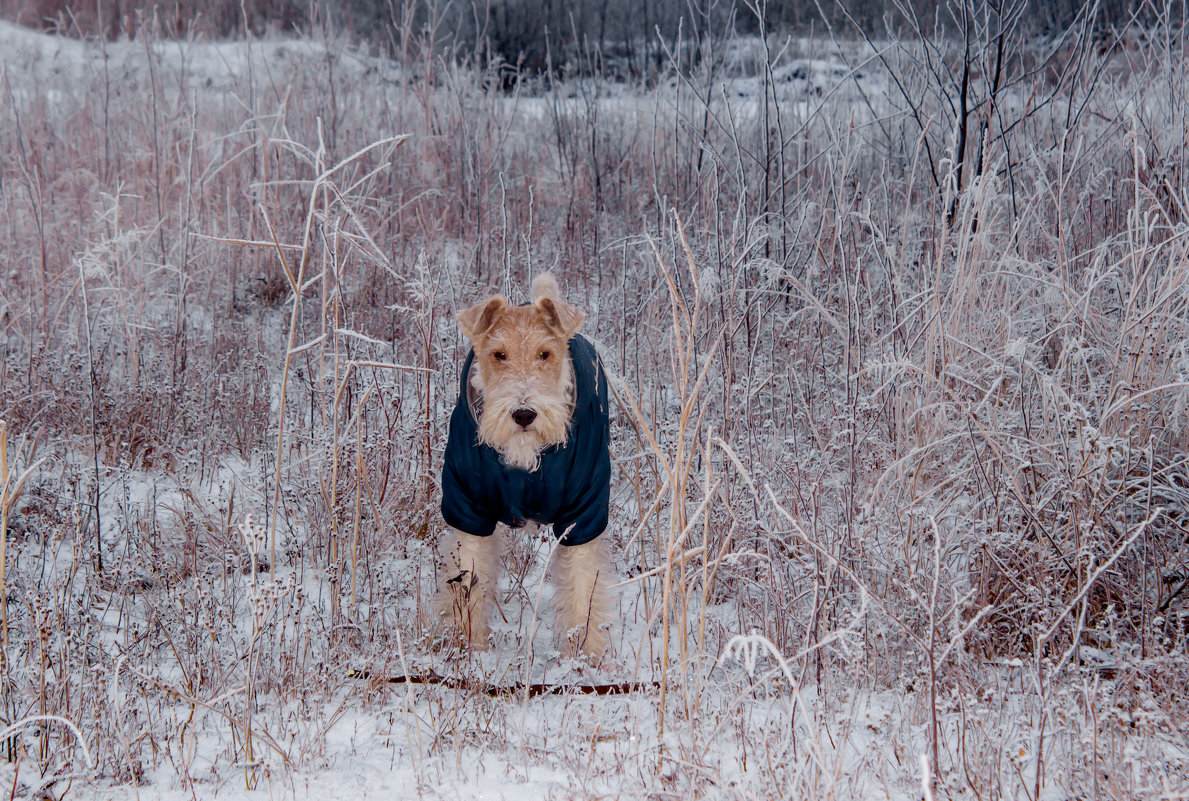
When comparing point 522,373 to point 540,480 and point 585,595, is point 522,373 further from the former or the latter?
point 585,595

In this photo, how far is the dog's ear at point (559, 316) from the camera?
2.62 metres

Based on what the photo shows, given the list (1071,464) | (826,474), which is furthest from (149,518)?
(1071,464)

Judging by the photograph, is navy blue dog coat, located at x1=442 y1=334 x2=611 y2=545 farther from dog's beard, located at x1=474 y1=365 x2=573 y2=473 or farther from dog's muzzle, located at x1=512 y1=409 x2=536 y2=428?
dog's muzzle, located at x1=512 y1=409 x2=536 y2=428

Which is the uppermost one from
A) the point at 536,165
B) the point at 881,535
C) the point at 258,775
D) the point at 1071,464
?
the point at 536,165

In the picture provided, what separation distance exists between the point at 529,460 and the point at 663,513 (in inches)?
51.5

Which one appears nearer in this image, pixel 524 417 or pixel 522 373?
pixel 524 417

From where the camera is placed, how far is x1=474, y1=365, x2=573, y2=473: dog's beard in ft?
→ 8.06

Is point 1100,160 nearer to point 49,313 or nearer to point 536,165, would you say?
point 536,165

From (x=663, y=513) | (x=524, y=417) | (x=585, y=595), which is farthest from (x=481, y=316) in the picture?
(x=663, y=513)

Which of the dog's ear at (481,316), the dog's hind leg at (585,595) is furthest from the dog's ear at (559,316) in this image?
the dog's hind leg at (585,595)

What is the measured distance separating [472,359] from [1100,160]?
467 centimetres

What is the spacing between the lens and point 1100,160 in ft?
17.2

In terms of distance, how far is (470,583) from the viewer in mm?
2625

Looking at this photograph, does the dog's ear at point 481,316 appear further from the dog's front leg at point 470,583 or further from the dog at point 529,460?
the dog's front leg at point 470,583
